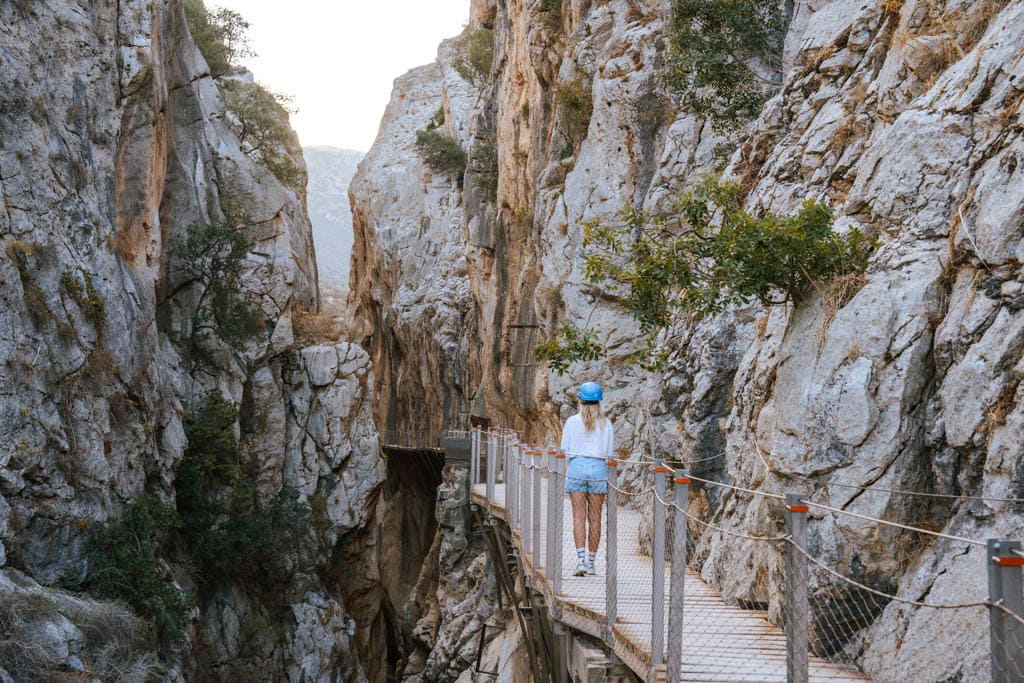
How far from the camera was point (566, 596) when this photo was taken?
824 centimetres

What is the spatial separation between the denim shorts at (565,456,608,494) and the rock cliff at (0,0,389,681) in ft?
28.8

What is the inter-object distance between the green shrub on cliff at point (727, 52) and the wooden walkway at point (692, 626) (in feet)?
31.3

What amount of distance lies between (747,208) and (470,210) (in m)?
25.7

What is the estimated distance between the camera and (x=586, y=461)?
8.50 metres

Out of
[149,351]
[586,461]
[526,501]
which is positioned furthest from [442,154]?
[586,461]

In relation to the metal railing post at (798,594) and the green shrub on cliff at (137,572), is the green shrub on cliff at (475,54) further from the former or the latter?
the metal railing post at (798,594)

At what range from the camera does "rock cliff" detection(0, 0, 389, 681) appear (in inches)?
637

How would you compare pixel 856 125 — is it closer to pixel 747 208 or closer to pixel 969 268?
pixel 747 208

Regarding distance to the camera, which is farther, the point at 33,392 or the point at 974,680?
the point at 33,392

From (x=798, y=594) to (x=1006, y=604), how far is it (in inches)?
51.5

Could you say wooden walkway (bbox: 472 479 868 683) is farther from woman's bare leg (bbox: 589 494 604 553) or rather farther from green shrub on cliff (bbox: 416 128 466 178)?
green shrub on cliff (bbox: 416 128 466 178)

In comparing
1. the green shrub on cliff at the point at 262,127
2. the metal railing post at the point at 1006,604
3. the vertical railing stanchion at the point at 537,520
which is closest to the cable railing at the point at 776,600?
the metal railing post at the point at 1006,604

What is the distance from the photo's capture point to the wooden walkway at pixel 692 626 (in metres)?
5.68

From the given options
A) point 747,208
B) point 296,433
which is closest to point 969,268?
point 747,208
